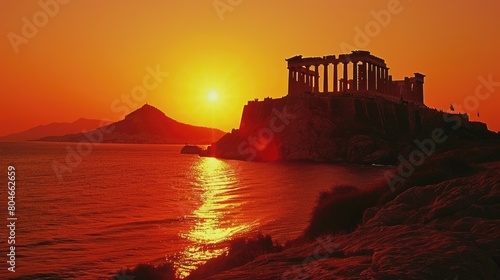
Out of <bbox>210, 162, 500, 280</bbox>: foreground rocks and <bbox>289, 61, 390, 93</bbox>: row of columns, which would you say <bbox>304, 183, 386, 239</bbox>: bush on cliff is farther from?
<bbox>289, 61, 390, 93</bbox>: row of columns

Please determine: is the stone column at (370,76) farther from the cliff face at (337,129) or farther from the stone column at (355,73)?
the cliff face at (337,129)

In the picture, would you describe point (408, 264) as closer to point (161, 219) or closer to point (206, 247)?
point (206, 247)

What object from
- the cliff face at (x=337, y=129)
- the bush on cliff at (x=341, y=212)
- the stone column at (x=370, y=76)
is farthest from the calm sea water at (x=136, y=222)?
the stone column at (x=370, y=76)

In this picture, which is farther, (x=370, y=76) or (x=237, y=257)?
(x=370, y=76)

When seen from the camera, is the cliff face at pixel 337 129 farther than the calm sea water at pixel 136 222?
Yes

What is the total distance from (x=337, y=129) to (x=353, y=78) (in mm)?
13921

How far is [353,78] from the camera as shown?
109938 mm

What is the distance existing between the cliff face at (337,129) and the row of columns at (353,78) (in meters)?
5.19

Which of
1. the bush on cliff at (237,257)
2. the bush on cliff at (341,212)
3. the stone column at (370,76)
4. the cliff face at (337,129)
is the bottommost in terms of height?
the bush on cliff at (237,257)

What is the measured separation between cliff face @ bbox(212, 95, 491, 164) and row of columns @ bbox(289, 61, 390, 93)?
17.0 feet

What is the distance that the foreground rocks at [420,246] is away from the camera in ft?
23.0

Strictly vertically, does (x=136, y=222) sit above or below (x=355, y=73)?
below

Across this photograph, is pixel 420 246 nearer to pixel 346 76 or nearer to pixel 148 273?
pixel 148 273

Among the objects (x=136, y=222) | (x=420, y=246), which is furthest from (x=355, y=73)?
(x=420, y=246)
